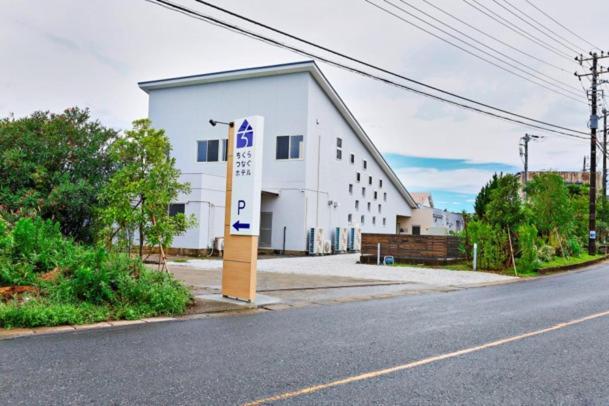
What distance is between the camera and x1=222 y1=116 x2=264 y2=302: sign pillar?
1012 centimetres

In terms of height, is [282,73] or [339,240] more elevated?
[282,73]

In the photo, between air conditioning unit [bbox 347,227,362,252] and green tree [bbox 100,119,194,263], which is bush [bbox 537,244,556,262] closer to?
air conditioning unit [bbox 347,227,362,252]

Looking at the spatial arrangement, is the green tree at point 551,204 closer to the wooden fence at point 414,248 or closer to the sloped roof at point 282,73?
the wooden fence at point 414,248

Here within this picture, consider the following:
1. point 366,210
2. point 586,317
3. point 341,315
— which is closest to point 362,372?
point 341,315

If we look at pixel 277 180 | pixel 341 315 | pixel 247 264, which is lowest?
pixel 341 315

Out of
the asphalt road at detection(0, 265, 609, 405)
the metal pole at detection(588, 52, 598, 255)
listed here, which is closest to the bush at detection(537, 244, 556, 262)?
the metal pole at detection(588, 52, 598, 255)

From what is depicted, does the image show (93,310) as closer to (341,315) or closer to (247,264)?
(247,264)

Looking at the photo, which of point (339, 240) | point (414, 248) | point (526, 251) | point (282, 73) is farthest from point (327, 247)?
point (526, 251)

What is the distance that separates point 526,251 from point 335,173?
1360 cm

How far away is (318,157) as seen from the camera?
2919 cm

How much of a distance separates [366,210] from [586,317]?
27.0 metres

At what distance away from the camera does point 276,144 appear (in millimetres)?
28984

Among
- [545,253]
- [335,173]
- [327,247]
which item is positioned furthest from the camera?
[335,173]

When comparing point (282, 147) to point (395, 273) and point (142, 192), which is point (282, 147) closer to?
point (395, 273)
